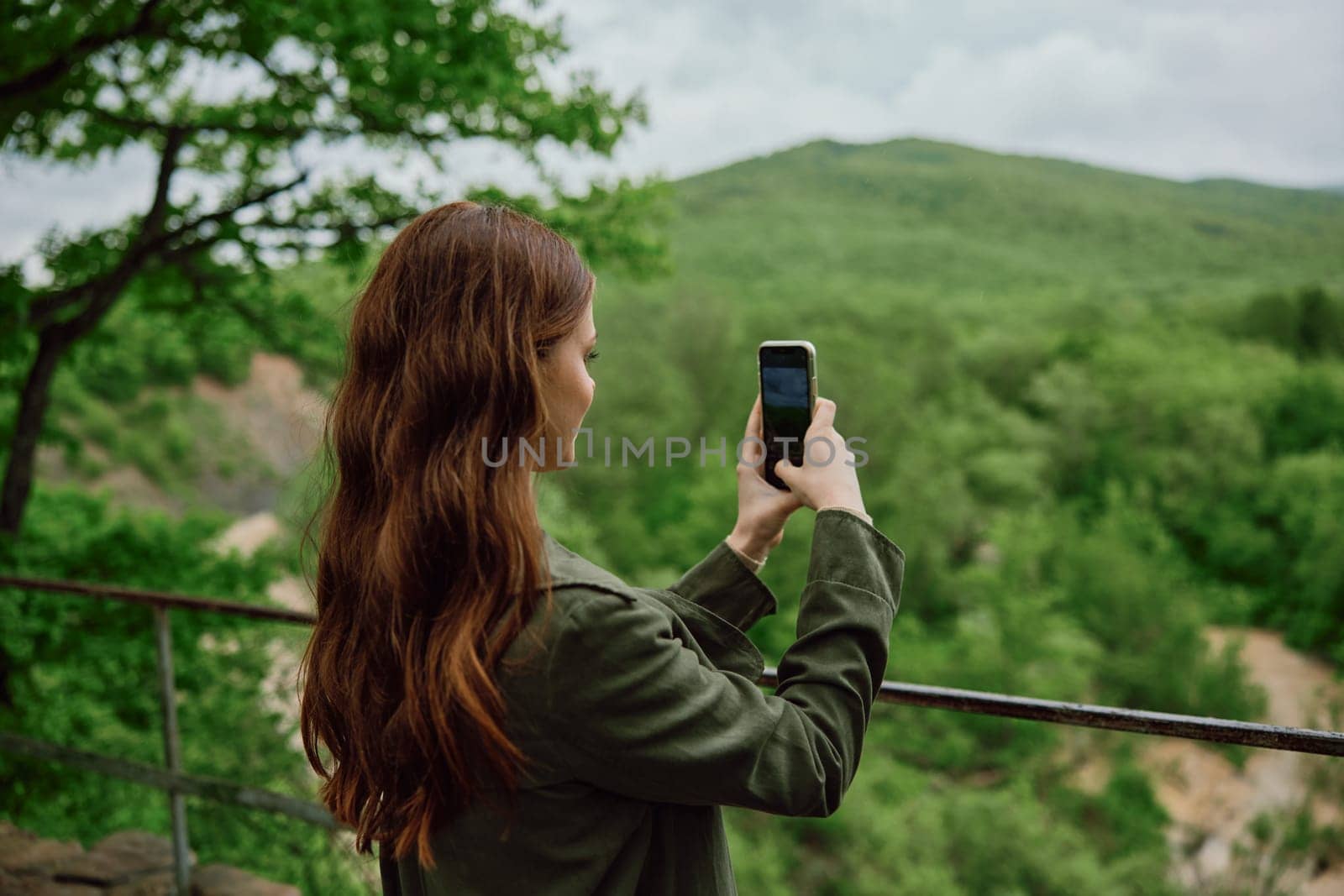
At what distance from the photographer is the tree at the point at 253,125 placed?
4344 mm

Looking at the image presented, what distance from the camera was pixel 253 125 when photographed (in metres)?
5.16

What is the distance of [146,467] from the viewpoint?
24.3 meters

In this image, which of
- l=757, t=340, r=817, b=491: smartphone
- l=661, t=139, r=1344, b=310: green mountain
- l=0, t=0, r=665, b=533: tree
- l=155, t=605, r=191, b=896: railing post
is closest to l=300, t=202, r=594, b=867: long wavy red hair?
l=757, t=340, r=817, b=491: smartphone

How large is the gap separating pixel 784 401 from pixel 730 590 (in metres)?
0.21

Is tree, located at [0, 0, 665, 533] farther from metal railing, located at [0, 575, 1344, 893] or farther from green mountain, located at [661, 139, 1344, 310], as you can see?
green mountain, located at [661, 139, 1344, 310]

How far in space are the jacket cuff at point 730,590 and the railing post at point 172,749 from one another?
1.83 metres

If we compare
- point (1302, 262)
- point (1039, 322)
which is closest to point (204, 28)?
point (1039, 322)

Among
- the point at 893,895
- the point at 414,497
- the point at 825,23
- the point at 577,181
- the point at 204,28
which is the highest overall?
the point at 825,23

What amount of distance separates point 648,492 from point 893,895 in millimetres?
12752

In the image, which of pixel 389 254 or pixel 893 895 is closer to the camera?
pixel 389 254

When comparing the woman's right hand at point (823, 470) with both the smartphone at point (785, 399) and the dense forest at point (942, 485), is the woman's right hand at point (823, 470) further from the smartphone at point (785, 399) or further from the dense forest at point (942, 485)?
the dense forest at point (942, 485)

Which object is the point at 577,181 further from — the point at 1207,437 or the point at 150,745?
the point at 1207,437

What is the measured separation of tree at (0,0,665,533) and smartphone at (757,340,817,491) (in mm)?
3814

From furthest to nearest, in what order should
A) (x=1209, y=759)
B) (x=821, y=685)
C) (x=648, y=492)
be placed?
(x=648, y=492), (x=1209, y=759), (x=821, y=685)
